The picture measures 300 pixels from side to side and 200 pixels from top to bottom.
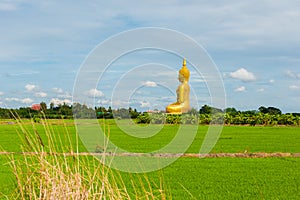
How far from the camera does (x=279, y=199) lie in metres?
6.35

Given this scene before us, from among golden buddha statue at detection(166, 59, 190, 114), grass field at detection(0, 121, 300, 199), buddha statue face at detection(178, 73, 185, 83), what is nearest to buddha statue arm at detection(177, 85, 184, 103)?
golden buddha statue at detection(166, 59, 190, 114)

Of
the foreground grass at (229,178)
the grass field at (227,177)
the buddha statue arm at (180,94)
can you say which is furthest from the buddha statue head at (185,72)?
the foreground grass at (229,178)

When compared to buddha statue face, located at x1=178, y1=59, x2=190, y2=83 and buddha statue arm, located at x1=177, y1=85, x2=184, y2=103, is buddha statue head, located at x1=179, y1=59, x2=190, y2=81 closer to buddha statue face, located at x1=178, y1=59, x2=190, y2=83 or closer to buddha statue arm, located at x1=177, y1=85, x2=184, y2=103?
buddha statue face, located at x1=178, y1=59, x2=190, y2=83

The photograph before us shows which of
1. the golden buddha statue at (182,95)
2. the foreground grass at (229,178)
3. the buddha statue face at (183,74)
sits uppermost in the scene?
the buddha statue face at (183,74)

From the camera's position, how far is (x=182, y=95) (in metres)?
33.4

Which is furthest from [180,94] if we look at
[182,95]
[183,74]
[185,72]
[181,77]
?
[185,72]

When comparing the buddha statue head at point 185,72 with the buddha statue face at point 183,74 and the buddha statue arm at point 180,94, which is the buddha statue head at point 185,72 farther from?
the buddha statue arm at point 180,94

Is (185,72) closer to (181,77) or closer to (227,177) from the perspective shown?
(181,77)

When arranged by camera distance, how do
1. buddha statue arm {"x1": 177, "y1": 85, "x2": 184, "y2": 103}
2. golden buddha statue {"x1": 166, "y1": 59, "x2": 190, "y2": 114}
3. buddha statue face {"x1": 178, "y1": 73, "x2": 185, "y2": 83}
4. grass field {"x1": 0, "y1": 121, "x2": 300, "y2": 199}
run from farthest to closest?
1. buddha statue arm {"x1": 177, "y1": 85, "x2": 184, "y2": 103}
2. buddha statue face {"x1": 178, "y1": 73, "x2": 185, "y2": 83}
3. golden buddha statue {"x1": 166, "y1": 59, "x2": 190, "y2": 114}
4. grass field {"x1": 0, "y1": 121, "x2": 300, "y2": 199}

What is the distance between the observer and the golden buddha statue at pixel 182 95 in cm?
3248

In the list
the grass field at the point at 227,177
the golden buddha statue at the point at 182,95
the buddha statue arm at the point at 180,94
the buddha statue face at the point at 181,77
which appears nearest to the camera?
the grass field at the point at 227,177

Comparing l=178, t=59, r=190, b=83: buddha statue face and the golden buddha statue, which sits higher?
l=178, t=59, r=190, b=83: buddha statue face

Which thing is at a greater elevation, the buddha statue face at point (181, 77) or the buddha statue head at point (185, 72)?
the buddha statue head at point (185, 72)

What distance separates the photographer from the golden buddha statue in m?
32.5
